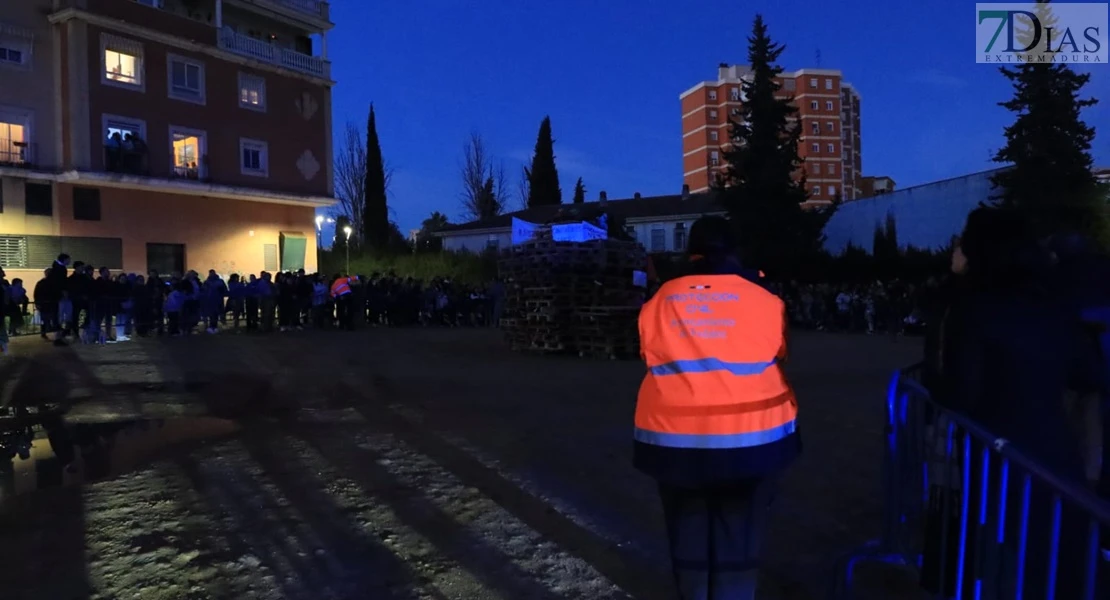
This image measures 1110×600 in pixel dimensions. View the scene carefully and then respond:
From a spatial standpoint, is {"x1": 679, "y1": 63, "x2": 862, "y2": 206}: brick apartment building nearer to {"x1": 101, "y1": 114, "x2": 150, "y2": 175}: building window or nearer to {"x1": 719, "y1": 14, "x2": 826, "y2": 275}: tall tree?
{"x1": 719, "y1": 14, "x2": 826, "y2": 275}: tall tree

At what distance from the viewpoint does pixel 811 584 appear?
4.26 metres

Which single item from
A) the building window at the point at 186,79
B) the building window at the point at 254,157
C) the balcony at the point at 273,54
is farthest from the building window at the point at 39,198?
the balcony at the point at 273,54

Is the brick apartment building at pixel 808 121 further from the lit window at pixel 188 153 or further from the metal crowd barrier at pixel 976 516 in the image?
the metal crowd barrier at pixel 976 516

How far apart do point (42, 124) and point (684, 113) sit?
3790 inches

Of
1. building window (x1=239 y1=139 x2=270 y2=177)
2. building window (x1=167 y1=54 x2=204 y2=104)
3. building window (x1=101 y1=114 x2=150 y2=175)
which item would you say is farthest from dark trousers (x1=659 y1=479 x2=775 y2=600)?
building window (x1=239 y1=139 x2=270 y2=177)

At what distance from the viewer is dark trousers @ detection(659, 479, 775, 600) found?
2.96 meters

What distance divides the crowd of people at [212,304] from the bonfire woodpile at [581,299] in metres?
8.05

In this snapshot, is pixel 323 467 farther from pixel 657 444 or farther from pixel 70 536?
pixel 657 444

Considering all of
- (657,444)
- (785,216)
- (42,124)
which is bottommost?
(657,444)

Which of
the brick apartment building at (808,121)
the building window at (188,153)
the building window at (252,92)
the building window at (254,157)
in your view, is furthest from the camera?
the brick apartment building at (808,121)

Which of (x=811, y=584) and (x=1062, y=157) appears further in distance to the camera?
(x=1062, y=157)

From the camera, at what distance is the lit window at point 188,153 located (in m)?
28.0

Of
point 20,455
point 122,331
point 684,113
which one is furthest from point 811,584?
point 684,113

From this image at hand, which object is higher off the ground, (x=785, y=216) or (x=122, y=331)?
(x=785, y=216)
